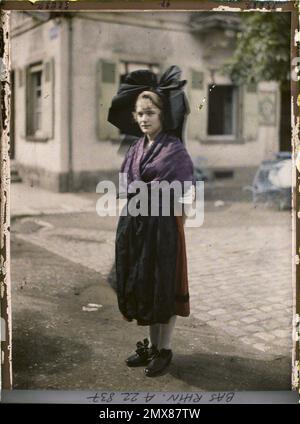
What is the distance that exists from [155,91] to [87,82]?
0.53 m

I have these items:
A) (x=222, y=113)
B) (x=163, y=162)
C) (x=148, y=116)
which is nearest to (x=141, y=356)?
(x=163, y=162)

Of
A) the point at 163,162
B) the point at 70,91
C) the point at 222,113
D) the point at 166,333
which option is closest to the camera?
the point at 163,162

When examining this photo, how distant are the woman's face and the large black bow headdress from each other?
0.11 feet

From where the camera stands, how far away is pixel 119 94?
10.5ft

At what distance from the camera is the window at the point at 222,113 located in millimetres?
3608

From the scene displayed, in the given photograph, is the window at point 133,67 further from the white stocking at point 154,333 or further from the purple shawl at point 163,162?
the white stocking at point 154,333

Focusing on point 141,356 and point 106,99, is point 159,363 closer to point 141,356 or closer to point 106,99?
point 141,356

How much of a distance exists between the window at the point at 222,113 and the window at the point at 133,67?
0.44 m

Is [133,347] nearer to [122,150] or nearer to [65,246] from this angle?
[65,246]

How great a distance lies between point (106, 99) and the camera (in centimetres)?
325

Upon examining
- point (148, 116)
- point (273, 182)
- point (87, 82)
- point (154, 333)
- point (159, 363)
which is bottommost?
point (159, 363)

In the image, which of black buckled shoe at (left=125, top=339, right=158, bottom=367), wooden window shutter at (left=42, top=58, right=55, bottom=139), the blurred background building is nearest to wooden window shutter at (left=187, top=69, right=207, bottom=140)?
the blurred background building

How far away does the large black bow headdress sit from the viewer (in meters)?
3.14

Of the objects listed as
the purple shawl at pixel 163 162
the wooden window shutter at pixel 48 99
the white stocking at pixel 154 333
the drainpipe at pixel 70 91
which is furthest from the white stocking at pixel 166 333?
the wooden window shutter at pixel 48 99
